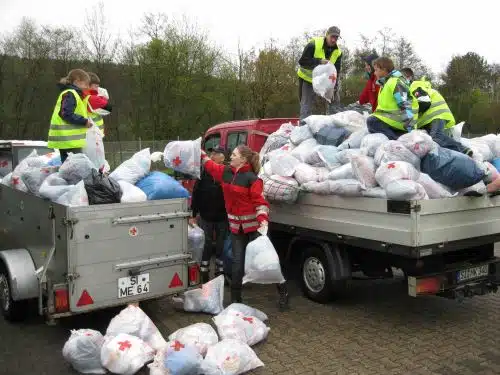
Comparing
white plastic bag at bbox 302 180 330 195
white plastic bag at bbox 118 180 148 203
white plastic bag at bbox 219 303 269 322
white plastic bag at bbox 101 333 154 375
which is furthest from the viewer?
white plastic bag at bbox 302 180 330 195

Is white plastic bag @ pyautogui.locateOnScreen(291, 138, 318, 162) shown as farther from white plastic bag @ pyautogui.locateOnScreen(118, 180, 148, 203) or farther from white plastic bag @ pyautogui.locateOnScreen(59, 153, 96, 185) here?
white plastic bag @ pyautogui.locateOnScreen(59, 153, 96, 185)

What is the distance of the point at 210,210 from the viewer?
5.71 meters

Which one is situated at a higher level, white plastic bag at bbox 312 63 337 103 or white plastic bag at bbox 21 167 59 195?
white plastic bag at bbox 312 63 337 103

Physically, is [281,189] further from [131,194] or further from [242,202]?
[131,194]

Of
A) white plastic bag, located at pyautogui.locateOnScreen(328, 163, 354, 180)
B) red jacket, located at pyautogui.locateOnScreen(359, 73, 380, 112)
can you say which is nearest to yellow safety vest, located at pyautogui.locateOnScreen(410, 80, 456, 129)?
red jacket, located at pyautogui.locateOnScreen(359, 73, 380, 112)

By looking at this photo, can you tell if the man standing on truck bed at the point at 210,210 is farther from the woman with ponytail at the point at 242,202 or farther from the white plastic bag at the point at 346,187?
the white plastic bag at the point at 346,187

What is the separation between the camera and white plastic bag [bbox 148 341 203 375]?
3.45 m

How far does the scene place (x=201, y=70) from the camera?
32812 mm

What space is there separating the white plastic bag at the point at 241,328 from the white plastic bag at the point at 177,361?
55 cm

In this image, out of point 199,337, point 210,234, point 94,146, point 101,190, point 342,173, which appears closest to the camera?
point 199,337

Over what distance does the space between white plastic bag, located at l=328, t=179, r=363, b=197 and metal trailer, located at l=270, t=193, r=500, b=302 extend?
74 millimetres

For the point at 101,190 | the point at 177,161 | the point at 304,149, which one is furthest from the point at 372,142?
the point at 101,190

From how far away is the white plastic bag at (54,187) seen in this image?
13.6 feet

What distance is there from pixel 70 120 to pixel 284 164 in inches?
91.7
